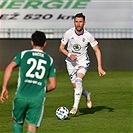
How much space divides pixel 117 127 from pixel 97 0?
17.1 m

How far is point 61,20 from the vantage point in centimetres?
2916

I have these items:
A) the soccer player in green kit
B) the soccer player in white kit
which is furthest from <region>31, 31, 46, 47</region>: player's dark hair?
the soccer player in white kit

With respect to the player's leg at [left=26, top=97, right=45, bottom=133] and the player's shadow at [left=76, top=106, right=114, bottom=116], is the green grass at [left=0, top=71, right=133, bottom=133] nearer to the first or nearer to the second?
the player's shadow at [left=76, top=106, right=114, bottom=116]

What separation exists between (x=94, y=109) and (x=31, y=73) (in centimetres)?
589

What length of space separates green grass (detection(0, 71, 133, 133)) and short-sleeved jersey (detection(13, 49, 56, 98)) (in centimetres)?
242

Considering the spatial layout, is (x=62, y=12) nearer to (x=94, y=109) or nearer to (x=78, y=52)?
(x=94, y=109)

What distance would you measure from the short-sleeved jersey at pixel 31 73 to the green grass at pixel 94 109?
7.92 ft

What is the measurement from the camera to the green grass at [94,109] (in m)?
12.6

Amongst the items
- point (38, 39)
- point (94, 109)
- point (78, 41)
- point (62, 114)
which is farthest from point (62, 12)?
point (38, 39)

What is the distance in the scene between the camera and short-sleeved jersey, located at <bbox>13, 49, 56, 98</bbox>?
32.2 ft

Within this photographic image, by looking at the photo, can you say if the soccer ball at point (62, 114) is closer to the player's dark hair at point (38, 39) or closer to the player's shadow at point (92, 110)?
the player's shadow at point (92, 110)

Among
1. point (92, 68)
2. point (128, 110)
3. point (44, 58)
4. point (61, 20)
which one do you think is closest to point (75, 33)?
point (128, 110)

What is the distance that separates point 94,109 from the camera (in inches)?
612

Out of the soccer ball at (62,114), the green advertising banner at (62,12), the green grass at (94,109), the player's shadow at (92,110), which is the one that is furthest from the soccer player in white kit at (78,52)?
the green advertising banner at (62,12)
